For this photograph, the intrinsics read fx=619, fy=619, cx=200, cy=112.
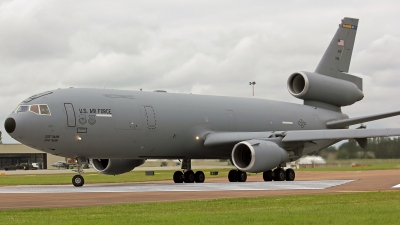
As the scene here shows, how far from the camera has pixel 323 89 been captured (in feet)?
119

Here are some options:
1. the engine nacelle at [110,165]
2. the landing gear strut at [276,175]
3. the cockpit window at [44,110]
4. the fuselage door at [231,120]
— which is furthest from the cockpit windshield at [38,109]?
the landing gear strut at [276,175]

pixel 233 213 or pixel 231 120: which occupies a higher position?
pixel 231 120

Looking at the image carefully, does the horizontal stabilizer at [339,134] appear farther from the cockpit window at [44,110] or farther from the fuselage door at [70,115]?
the cockpit window at [44,110]

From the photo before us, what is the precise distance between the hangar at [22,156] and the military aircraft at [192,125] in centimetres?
6561

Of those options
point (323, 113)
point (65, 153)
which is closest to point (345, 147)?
point (323, 113)

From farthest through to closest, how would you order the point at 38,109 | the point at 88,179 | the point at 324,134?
1. the point at 88,179
2. the point at 324,134
3. the point at 38,109

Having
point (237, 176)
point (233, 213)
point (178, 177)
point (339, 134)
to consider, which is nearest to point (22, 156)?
point (178, 177)

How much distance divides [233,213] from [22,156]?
3632 inches

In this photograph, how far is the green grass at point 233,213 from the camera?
11047 millimetres

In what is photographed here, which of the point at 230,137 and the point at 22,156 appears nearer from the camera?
the point at 230,137

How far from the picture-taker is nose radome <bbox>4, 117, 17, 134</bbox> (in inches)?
973

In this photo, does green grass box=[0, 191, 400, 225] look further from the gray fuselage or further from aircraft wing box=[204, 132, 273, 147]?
aircraft wing box=[204, 132, 273, 147]

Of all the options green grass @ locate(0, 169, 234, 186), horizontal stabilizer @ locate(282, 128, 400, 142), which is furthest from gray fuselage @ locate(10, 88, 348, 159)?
green grass @ locate(0, 169, 234, 186)

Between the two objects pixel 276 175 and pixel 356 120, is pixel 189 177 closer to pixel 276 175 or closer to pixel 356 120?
pixel 276 175
